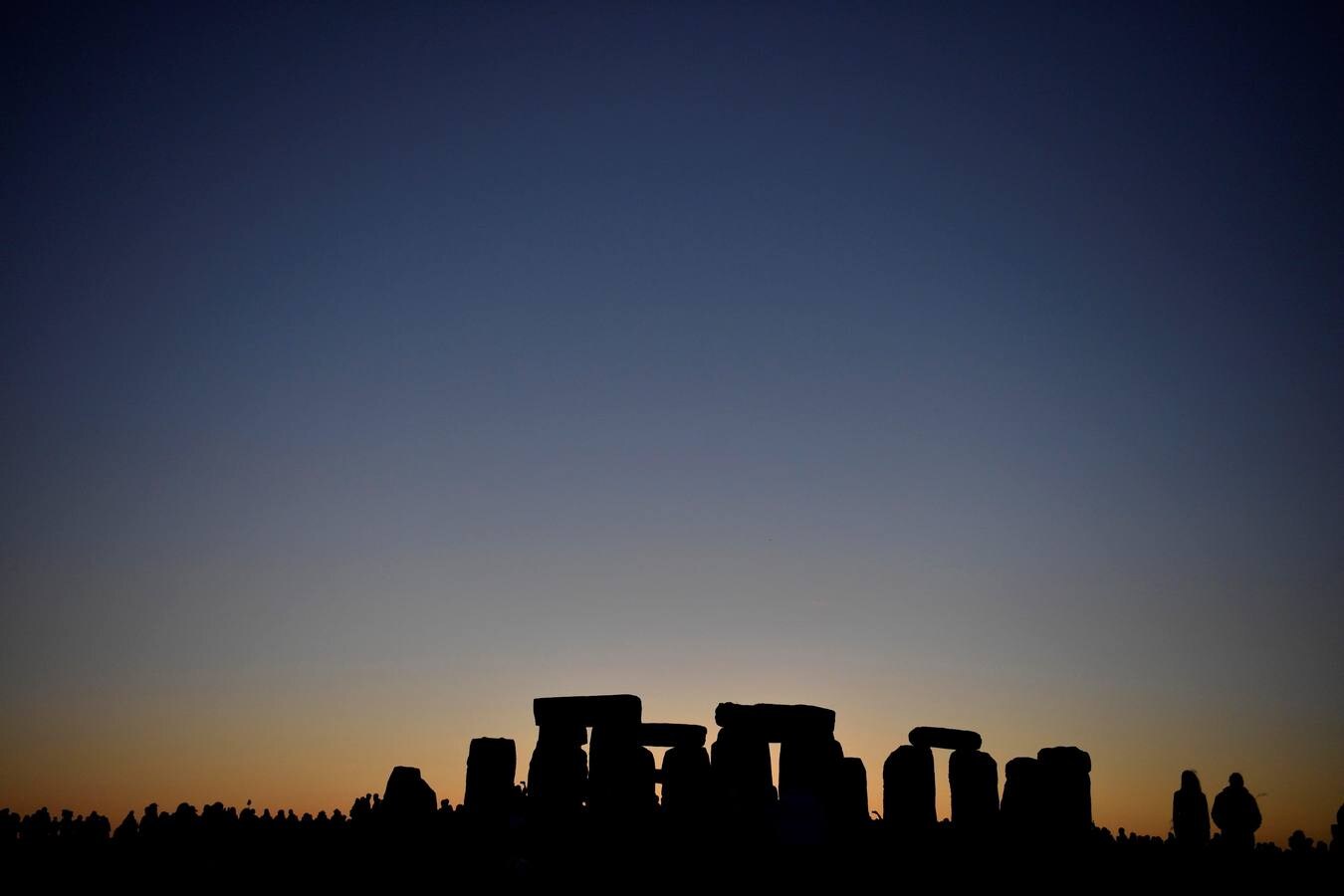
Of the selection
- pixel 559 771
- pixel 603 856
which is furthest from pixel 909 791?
pixel 559 771

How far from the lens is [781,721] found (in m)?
21.2

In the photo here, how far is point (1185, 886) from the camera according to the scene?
1836cm

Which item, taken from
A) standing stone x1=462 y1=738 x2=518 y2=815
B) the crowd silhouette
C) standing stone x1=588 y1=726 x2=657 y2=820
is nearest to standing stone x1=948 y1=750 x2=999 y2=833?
the crowd silhouette

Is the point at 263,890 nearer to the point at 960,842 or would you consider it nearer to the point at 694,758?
the point at 694,758

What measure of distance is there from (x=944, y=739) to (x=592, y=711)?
6.37m

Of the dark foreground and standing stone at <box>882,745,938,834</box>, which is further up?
standing stone at <box>882,745,938,834</box>

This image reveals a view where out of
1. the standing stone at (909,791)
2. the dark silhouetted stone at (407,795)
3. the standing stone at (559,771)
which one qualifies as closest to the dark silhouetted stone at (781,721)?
the standing stone at (909,791)

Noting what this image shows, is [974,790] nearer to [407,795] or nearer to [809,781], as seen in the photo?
[809,781]

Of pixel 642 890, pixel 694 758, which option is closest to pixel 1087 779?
pixel 694 758

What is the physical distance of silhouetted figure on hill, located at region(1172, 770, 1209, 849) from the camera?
21.2 meters

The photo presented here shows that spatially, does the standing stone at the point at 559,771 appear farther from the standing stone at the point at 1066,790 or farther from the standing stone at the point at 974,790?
the standing stone at the point at 1066,790

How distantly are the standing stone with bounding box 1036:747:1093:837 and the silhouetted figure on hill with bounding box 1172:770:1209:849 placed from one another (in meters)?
2.54

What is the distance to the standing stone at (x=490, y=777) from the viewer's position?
2023cm

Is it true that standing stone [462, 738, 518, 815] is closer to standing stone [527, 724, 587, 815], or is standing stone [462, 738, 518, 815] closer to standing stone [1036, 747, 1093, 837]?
standing stone [527, 724, 587, 815]
